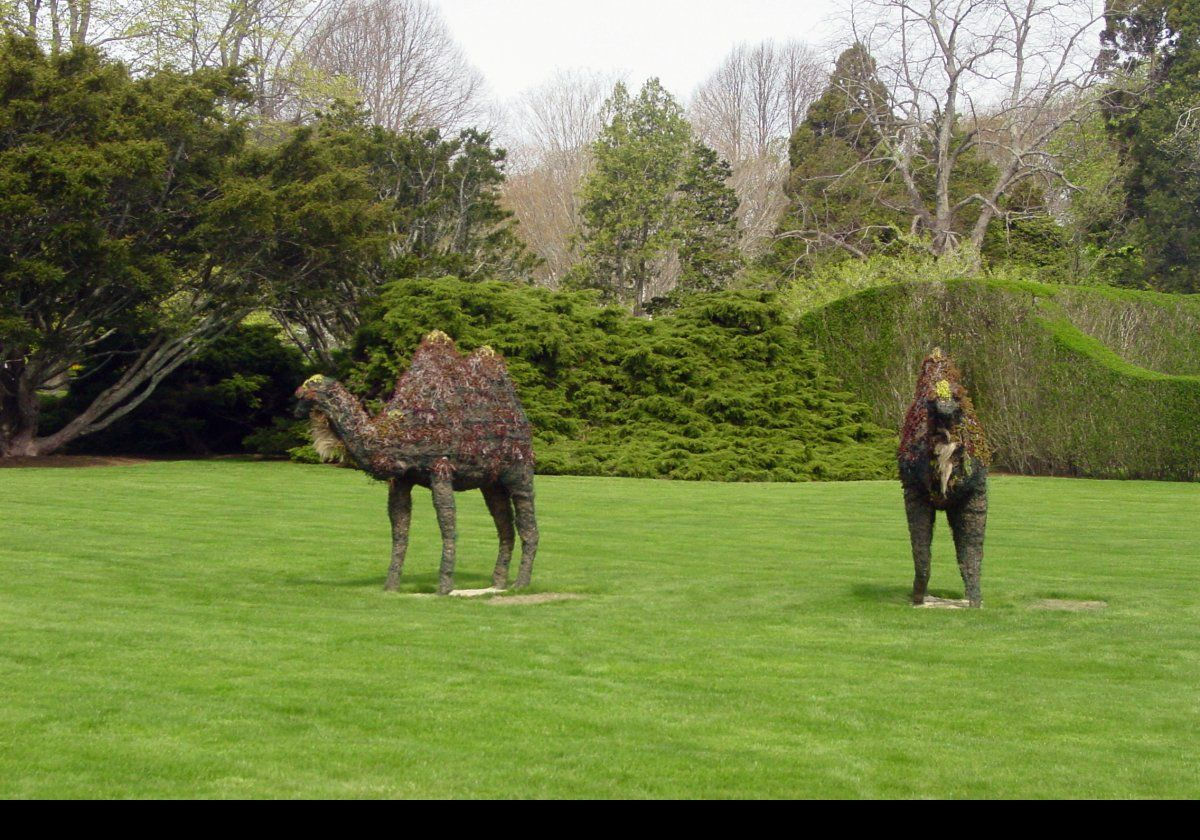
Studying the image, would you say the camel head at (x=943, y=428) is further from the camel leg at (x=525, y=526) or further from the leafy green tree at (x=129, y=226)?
the leafy green tree at (x=129, y=226)

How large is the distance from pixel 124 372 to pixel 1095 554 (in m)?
26.8

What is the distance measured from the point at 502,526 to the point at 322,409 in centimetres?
222

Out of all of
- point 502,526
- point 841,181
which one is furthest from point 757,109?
point 502,526

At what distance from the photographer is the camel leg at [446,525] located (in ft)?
46.4

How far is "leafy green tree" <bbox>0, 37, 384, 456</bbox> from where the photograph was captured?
30531 millimetres

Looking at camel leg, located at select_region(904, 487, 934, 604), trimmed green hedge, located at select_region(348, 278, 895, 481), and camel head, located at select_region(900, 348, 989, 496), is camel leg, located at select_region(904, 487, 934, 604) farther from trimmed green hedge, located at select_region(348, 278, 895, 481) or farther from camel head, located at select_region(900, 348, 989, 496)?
trimmed green hedge, located at select_region(348, 278, 895, 481)

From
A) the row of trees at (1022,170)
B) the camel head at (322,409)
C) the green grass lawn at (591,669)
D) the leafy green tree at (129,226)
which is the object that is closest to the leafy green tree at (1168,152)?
the row of trees at (1022,170)

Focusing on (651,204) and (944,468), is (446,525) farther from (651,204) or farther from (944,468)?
(651,204)

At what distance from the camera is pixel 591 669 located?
1036cm

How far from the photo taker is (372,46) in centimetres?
7162

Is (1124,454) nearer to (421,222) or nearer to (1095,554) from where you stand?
(1095,554)

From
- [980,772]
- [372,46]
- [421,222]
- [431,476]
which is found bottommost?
[980,772]

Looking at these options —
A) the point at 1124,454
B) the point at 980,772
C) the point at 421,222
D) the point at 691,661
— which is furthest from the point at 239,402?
the point at 980,772

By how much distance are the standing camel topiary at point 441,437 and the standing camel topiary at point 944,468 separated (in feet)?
12.4
